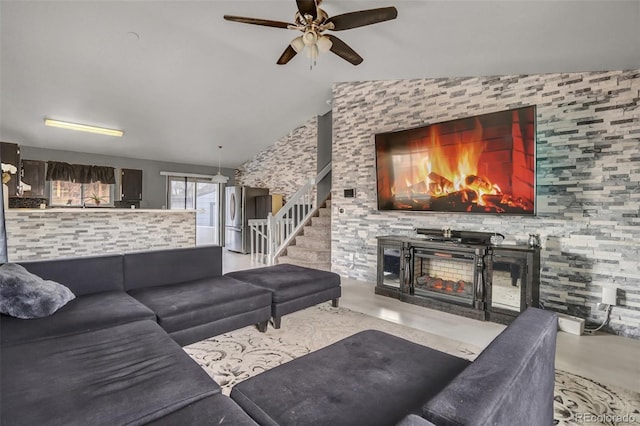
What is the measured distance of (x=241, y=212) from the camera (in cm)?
827

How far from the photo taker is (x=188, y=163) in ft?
29.9

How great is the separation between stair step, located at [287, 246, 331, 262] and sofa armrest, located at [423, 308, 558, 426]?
14.6 feet

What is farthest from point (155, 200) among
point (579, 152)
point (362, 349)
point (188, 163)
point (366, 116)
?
point (579, 152)

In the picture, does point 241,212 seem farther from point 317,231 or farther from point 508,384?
point 508,384

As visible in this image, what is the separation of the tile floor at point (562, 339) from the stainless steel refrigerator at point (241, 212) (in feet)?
14.7

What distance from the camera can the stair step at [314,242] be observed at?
6.05 meters

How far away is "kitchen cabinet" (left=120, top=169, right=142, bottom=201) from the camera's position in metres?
7.86

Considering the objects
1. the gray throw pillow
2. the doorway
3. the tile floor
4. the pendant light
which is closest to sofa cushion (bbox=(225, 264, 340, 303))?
the tile floor

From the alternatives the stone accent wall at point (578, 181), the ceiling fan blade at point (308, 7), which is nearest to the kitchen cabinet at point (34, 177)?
the ceiling fan blade at point (308, 7)

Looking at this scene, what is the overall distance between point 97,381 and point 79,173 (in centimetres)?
764

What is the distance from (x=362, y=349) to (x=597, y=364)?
7.07ft

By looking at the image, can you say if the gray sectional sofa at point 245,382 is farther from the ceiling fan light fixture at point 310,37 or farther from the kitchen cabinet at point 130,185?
the kitchen cabinet at point 130,185

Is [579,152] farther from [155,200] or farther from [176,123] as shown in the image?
[155,200]

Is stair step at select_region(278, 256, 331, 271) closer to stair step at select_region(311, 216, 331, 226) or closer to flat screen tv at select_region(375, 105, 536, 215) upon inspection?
stair step at select_region(311, 216, 331, 226)
